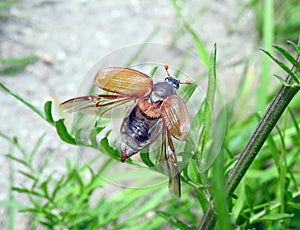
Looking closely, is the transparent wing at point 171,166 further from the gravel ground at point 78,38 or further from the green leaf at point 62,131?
the gravel ground at point 78,38

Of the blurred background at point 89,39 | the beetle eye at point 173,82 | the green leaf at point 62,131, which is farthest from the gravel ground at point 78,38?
the beetle eye at point 173,82

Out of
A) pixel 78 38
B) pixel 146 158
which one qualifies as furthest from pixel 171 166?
pixel 78 38

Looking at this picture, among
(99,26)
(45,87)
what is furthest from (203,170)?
(99,26)

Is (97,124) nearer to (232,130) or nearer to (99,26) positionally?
(232,130)

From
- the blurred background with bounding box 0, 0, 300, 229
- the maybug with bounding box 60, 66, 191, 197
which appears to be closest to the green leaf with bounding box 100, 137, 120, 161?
the maybug with bounding box 60, 66, 191, 197

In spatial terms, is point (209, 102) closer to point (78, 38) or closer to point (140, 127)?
point (140, 127)

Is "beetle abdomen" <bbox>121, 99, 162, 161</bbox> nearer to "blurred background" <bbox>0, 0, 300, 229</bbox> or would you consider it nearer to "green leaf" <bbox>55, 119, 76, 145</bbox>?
"green leaf" <bbox>55, 119, 76, 145</bbox>
